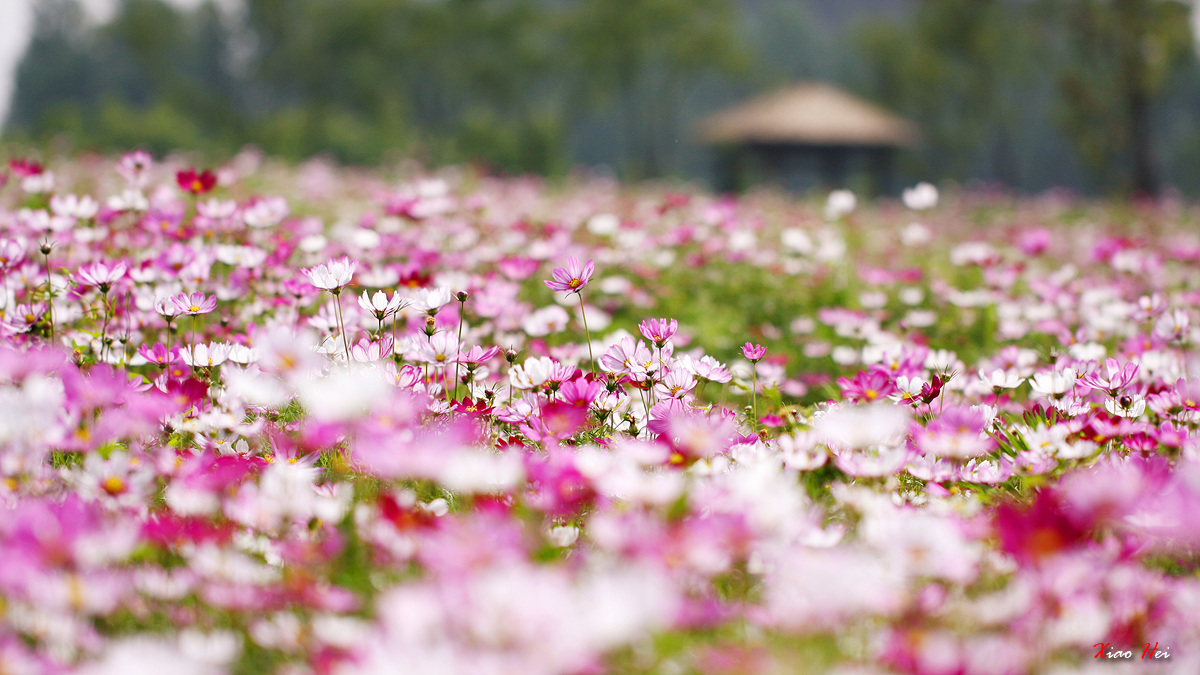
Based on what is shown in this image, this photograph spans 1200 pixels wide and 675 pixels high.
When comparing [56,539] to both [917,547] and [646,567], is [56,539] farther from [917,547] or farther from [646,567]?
[917,547]

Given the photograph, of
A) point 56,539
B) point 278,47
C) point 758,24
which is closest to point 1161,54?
point 56,539

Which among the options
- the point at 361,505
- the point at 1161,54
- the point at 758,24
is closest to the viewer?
the point at 361,505

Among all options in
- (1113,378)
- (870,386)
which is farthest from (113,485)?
(1113,378)

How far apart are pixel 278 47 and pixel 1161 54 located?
33344mm

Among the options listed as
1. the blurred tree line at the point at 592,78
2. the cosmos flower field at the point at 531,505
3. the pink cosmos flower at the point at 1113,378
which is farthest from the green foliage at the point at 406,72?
the pink cosmos flower at the point at 1113,378

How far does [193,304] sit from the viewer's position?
184cm

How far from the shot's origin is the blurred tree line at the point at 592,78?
61.2 ft

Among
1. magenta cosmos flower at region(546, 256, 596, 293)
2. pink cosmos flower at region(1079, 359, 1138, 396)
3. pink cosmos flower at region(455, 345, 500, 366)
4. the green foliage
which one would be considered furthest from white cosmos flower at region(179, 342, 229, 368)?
the green foliage

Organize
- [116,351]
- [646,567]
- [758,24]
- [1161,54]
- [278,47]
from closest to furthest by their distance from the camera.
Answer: [646,567] → [116,351] → [1161,54] → [278,47] → [758,24]

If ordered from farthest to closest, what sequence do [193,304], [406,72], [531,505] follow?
[406,72]
[193,304]
[531,505]

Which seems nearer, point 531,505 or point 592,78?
point 531,505

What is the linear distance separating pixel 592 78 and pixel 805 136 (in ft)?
40.7

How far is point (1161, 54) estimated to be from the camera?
53.1ft

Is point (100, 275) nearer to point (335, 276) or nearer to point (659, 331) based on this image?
point (335, 276)
